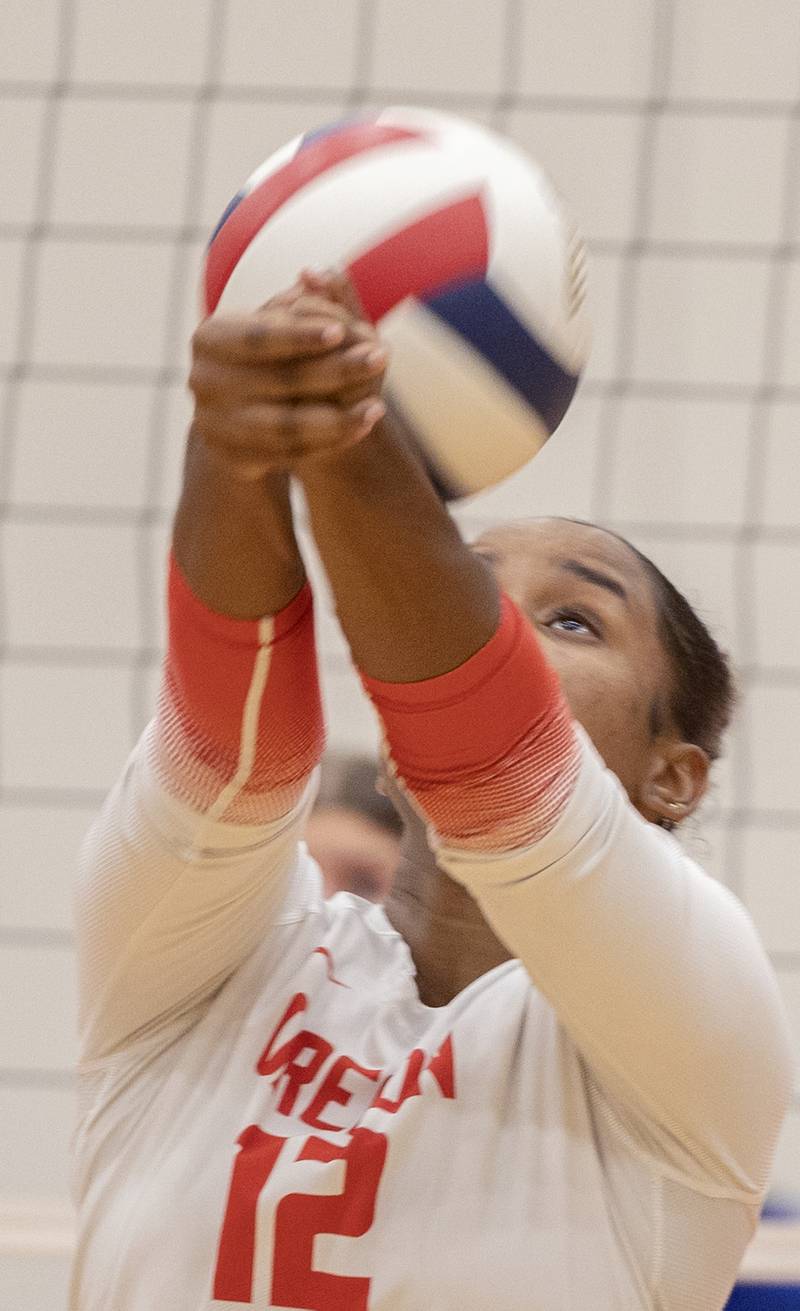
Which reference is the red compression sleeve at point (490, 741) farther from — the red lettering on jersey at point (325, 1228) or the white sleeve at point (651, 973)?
the red lettering on jersey at point (325, 1228)

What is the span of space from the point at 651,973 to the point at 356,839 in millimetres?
1300

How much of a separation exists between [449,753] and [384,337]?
0.75ft

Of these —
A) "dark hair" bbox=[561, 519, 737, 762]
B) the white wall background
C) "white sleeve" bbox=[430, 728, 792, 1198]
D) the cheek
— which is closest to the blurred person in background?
the white wall background

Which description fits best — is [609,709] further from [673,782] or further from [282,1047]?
[282,1047]

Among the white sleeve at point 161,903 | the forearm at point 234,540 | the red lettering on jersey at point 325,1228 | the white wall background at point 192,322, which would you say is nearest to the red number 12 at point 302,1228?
the red lettering on jersey at point 325,1228

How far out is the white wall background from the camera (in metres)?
2.75

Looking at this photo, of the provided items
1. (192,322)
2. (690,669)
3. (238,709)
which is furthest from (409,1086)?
(192,322)

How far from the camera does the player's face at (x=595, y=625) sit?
116 cm

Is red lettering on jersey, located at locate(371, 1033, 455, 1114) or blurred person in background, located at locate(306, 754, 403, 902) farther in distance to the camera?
blurred person in background, located at locate(306, 754, 403, 902)

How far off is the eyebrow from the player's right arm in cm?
26

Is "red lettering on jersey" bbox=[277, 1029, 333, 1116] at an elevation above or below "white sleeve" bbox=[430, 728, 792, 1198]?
below

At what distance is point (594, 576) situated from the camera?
119cm

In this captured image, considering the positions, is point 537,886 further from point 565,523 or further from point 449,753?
point 565,523

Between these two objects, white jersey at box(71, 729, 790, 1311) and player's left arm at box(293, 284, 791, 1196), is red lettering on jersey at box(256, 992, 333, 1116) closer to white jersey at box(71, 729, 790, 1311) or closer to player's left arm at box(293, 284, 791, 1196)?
white jersey at box(71, 729, 790, 1311)
